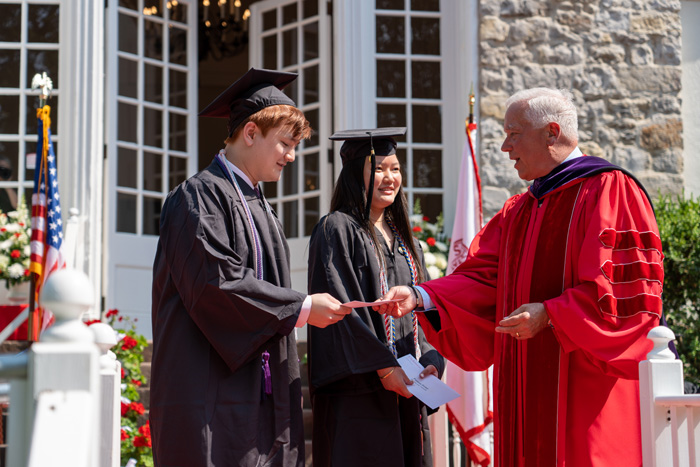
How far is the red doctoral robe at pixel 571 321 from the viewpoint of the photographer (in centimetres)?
321

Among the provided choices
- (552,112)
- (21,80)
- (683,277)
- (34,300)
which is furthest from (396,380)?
(21,80)

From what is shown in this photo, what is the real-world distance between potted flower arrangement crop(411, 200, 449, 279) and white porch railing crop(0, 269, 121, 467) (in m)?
4.95

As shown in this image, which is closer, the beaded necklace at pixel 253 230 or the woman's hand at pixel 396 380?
the beaded necklace at pixel 253 230

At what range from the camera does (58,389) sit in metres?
1.77

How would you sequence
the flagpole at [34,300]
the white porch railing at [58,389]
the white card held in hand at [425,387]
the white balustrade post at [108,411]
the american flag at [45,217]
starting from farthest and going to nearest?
the american flag at [45,217]
the flagpole at [34,300]
the white card held in hand at [425,387]
the white balustrade post at [108,411]
the white porch railing at [58,389]

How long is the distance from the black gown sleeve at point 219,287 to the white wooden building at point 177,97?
14.1ft

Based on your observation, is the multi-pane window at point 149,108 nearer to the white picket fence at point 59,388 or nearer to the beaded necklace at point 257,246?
the beaded necklace at point 257,246

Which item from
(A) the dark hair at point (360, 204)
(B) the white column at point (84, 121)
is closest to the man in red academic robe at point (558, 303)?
(A) the dark hair at point (360, 204)

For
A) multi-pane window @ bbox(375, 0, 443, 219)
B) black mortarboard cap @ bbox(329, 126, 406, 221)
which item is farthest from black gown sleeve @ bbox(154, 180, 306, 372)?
multi-pane window @ bbox(375, 0, 443, 219)

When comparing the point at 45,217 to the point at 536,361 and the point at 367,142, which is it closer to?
the point at 367,142

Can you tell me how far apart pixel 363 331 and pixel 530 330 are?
29.2 inches

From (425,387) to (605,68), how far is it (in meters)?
4.91

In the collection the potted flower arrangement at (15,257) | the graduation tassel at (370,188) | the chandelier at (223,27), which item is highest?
the chandelier at (223,27)

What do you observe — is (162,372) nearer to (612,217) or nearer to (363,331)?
(363,331)
